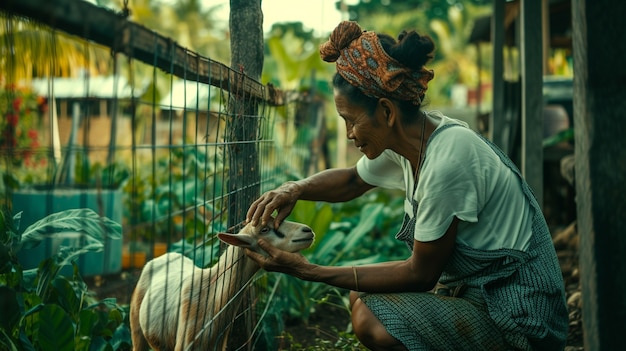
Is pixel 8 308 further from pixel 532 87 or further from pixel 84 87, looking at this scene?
pixel 532 87

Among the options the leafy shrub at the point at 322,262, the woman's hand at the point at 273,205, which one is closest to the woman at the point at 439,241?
the woman's hand at the point at 273,205

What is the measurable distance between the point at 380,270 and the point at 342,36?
3.28 feet

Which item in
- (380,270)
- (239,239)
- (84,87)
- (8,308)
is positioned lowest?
(8,308)

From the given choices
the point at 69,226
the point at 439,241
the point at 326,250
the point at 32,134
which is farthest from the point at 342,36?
the point at 32,134

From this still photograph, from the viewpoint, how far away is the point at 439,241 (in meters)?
2.74

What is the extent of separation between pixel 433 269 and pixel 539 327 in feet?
1.56

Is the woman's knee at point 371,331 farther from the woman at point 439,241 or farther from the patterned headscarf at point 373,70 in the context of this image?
the patterned headscarf at point 373,70

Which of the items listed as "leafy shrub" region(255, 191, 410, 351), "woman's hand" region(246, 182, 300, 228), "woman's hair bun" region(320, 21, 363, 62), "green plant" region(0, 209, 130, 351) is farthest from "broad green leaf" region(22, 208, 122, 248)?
"woman's hair bun" region(320, 21, 363, 62)

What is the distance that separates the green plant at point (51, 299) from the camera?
3.01 metres

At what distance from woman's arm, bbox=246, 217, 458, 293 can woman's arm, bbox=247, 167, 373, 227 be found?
30 centimetres

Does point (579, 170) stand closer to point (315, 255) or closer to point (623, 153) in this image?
point (623, 153)

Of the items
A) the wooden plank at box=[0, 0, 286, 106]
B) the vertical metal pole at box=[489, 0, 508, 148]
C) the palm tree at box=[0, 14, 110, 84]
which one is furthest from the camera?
the vertical metal pole at box=[489, 0, 508, 148]

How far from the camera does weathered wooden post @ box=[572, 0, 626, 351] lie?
210 cm

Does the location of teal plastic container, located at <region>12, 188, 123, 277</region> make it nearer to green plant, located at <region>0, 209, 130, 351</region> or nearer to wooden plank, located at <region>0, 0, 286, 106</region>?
green plant, located at <region>0, 209, 130, 351</region>
